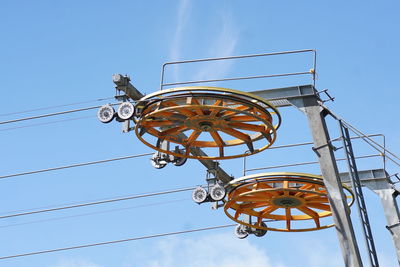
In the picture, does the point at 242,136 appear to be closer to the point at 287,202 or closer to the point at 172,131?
the point at 172,131

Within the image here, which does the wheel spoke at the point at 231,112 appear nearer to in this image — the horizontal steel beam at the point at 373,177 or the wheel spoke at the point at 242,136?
the wheel spoke at the point at 242,136

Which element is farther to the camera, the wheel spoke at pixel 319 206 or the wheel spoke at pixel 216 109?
the wheel spoke at pixel 319 206

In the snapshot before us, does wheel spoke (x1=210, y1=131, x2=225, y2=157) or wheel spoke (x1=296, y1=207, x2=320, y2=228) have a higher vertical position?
wheel spoke (x1=210, y1=131, x2=225, y2=157)

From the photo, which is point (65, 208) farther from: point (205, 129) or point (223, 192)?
point (205, 129)

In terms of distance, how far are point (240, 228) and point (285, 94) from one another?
798 cm

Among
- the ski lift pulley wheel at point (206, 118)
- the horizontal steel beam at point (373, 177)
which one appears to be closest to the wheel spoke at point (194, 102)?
the ski lift pulley wheel at point (206, 118)

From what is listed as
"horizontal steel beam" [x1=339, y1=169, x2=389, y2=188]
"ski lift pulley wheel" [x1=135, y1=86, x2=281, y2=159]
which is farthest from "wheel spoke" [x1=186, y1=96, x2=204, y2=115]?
"horizontal steel beam" [x1=339, y1=169, x2=389, y2=188]

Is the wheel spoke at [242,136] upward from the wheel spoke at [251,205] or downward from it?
upward

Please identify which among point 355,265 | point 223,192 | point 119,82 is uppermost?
point 119,82

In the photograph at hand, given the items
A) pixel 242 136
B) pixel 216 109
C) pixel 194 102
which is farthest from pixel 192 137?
pixel 194 102

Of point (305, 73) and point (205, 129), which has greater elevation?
point (305, 73)

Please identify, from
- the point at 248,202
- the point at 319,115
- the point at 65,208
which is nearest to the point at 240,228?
the point at 248,202

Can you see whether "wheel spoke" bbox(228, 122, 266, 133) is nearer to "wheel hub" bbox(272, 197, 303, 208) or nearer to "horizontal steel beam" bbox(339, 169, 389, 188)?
"wheel hub" bbox(272, 197, 303, 208)

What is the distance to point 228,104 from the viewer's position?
63.4ft
